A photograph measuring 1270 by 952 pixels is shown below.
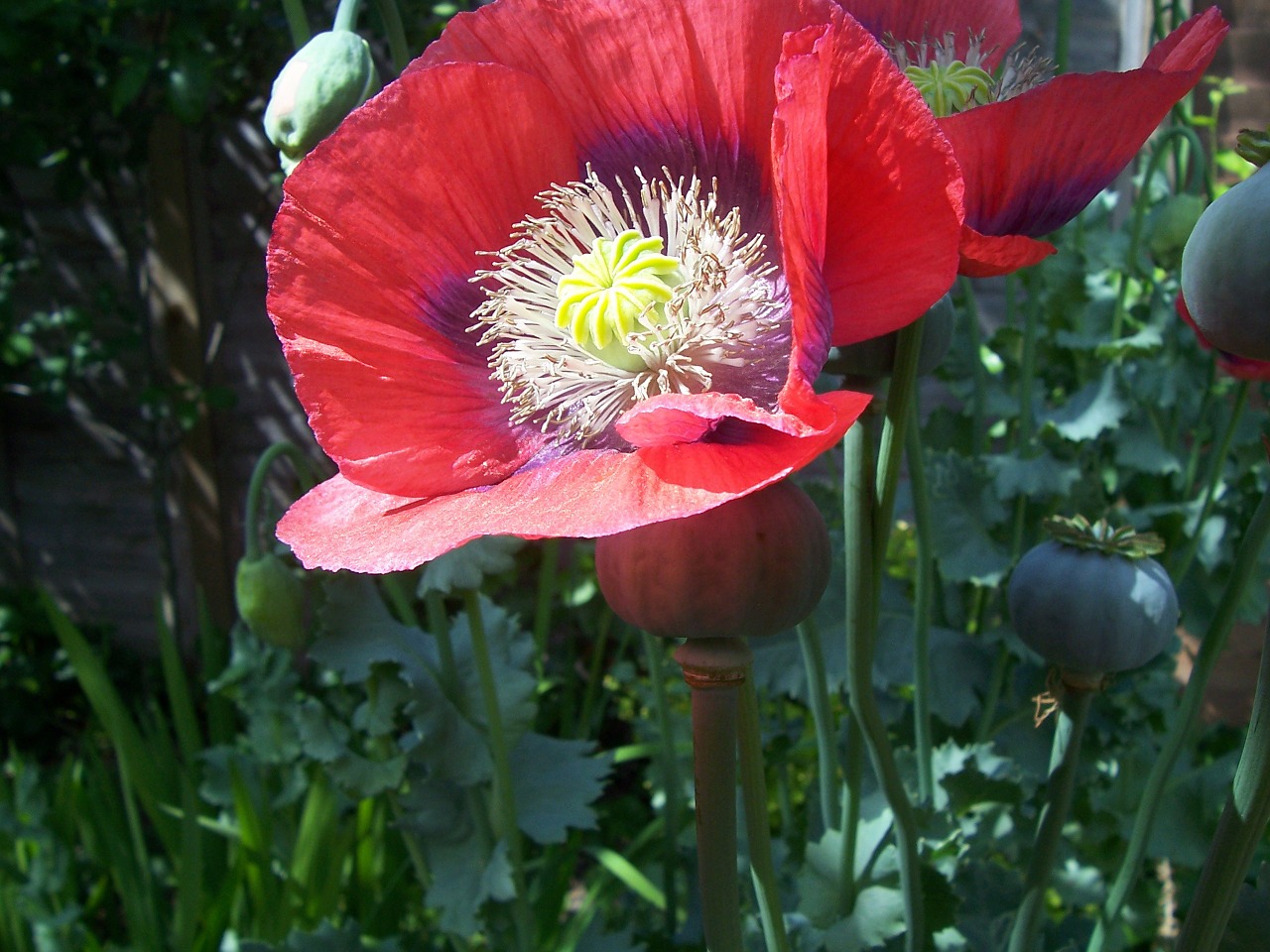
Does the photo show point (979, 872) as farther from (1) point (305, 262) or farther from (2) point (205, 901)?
(2) point (205, 901)

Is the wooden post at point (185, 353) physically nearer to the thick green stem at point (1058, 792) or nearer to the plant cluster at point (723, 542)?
the plant cluster at point (723, 542)

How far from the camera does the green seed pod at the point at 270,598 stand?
3.80 ft

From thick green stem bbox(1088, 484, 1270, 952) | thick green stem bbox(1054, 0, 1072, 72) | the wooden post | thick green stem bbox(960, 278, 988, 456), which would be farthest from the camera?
the wooden post

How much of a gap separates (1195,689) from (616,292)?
453 mm

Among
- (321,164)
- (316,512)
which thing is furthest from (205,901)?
(321,164)

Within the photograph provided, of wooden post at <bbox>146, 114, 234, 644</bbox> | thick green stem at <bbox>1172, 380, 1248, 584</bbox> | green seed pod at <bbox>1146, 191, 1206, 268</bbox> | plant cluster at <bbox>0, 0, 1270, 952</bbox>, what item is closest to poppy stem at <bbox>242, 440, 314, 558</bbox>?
plant cluster at <bbox>0, 0, 1270, 952</bbox>

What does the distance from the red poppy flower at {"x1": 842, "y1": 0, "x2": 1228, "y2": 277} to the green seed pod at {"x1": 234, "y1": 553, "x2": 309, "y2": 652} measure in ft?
3.03

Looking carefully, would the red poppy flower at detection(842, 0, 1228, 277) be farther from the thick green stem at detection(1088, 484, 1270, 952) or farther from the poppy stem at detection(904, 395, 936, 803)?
the poppy stem at detection(904, 395, 936, 803)

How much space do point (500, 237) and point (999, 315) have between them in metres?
2.35

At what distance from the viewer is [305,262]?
47 cm

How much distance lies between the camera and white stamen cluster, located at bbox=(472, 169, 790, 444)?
1.75 ft

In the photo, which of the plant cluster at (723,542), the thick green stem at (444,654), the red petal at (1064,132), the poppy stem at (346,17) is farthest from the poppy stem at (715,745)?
the thick green stem at (444,654)

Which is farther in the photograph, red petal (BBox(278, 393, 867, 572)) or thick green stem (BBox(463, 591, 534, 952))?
thick green stem (BBox(463, 591, 534, 952))

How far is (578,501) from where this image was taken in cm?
39
